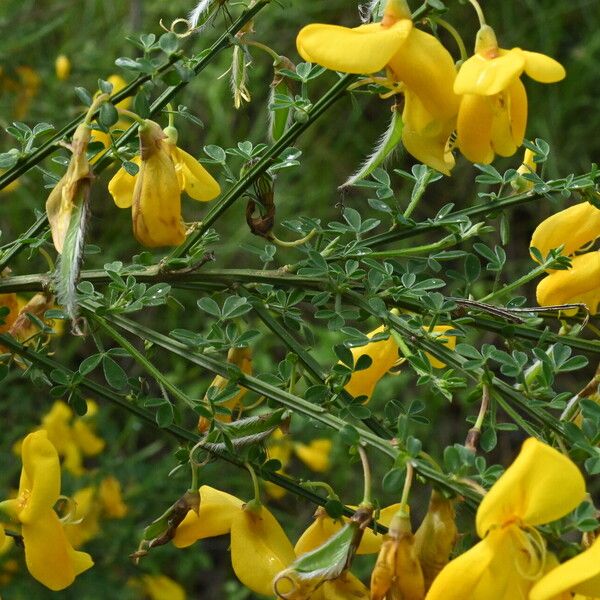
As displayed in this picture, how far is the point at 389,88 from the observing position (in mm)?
793

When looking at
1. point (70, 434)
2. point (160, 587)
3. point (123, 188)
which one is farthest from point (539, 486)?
point (160, 587)

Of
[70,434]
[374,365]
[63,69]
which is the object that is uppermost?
[374,365]

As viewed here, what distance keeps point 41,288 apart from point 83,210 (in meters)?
0.19

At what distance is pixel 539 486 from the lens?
602 mm

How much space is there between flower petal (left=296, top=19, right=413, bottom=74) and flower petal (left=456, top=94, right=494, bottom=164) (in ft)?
0.19

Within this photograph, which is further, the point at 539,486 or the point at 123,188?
the point at 123,188

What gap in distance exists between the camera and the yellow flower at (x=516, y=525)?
601 mm

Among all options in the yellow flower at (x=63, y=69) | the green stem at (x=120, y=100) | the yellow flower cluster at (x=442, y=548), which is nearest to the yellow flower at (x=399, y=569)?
the yellow flower cluster at (x=442, y=548)

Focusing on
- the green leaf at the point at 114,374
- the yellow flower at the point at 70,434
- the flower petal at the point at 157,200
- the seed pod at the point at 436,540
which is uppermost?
the flower petal at the point at 157,200

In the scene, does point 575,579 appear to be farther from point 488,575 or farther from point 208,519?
point 208,519

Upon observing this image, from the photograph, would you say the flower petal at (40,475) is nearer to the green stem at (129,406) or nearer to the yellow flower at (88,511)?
the green stem at (129,406)

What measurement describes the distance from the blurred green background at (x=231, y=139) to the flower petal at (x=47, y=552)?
135 centimetres

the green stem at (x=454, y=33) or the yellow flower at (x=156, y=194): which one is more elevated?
the green stem at (x=454, y=33)

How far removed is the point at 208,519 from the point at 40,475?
12 cm
